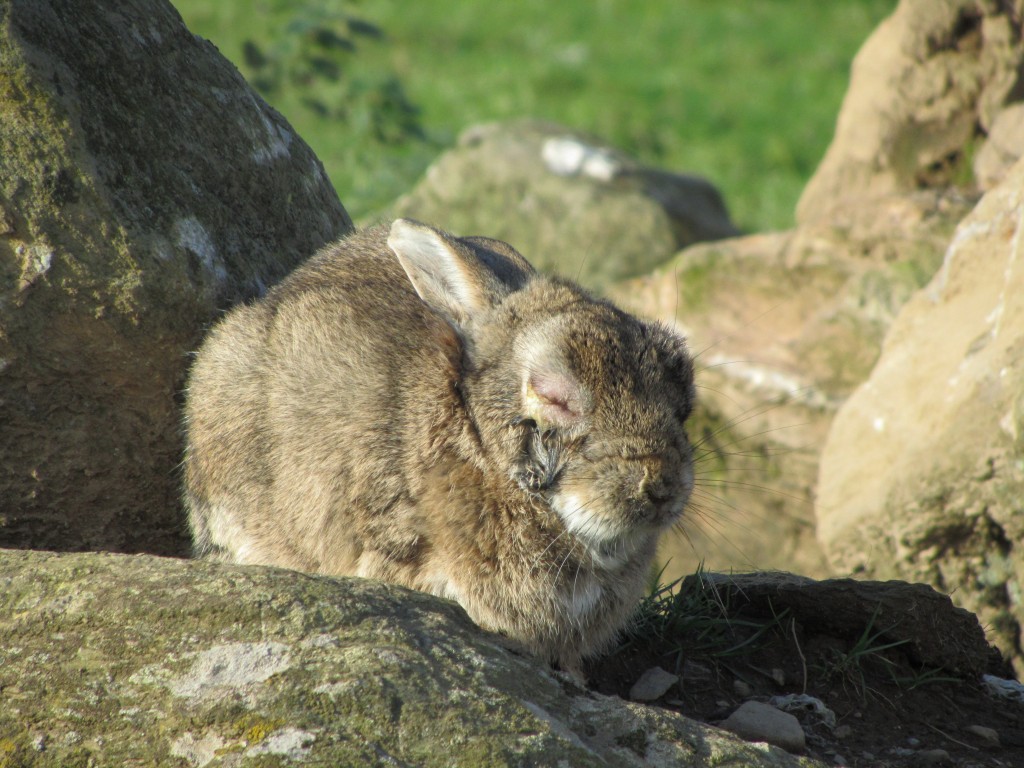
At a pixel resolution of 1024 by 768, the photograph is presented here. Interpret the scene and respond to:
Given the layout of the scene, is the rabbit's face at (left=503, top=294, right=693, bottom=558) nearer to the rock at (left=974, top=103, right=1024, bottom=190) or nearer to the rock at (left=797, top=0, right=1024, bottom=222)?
the rock at (left=974, top=103, right=1024, bottom=190)

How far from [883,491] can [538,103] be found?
34.2ft

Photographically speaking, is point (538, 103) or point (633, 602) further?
point (538, 103)

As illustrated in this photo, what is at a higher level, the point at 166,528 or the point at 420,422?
the point at 420,422

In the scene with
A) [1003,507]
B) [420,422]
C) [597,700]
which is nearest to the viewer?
[597,700]

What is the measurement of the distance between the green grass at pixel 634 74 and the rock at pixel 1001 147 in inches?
164

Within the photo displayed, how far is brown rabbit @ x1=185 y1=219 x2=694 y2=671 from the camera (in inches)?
140

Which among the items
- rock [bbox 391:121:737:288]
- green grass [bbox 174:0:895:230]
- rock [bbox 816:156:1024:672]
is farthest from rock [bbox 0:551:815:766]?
green grass [bbox 174:0:895:230]

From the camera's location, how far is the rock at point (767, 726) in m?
3.64

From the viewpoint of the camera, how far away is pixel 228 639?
2.96 meters

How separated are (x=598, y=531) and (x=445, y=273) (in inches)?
38.5

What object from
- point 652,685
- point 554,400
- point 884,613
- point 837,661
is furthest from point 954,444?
point 554,400

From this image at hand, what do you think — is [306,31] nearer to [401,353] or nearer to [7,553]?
[401,353]

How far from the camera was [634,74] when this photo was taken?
15977 millimetres

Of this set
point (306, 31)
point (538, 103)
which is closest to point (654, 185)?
point (306, 31)
